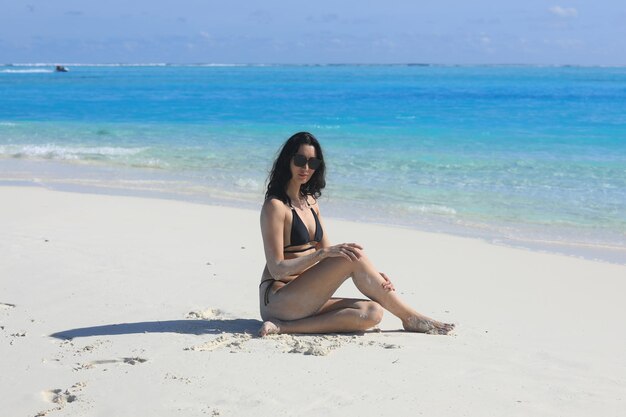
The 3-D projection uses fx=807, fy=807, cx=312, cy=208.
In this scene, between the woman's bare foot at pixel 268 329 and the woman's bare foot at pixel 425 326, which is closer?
the woman's bare foot at pixel 268 329

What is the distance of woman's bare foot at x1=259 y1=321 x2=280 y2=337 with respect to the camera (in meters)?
4.82

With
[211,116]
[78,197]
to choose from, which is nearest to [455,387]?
[78,197]

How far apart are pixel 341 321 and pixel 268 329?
1.49 ft

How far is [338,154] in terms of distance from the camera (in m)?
17.5

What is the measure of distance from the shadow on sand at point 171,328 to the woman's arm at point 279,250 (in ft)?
1.51

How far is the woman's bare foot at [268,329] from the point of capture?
4820 millimetres

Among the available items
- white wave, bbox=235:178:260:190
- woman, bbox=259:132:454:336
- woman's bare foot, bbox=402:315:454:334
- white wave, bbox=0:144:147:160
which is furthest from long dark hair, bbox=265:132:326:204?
white wave, bbox=0:144:147:160

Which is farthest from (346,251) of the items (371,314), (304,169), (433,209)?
(433,209)

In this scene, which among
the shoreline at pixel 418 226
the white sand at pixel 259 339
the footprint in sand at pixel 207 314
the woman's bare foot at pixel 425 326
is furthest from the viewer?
the shoreline at pixel 418 226

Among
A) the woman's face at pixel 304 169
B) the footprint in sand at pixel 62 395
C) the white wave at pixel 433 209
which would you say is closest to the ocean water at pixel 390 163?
the white wave at pixel 433 209

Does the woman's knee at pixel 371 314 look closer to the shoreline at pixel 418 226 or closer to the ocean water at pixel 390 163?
the shoreline at pixel 418 226

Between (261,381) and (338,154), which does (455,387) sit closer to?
(261,381)

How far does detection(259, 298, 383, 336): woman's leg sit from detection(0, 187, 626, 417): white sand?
9 centimetres

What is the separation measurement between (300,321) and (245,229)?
3.66m
